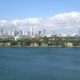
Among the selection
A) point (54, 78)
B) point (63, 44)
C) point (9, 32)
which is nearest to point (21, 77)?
point (54, 78)

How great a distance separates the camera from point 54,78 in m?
8.59

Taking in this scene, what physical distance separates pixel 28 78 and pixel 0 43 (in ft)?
94.5

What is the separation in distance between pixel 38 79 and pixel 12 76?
957 mm

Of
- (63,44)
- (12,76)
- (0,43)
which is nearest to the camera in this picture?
(12,76)

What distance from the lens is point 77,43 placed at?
1415 inches

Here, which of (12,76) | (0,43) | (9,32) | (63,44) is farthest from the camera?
(9,32)

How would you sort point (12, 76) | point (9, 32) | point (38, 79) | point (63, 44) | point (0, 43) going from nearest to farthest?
point (38, 79), point (12, 76), point (63, 44), point (0, 43), point (9, 32)

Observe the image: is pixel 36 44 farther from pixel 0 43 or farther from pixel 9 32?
pixel 9 32

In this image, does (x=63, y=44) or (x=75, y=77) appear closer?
(x=75, y=77)

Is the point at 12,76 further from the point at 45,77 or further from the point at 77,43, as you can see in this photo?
the point at 77,43

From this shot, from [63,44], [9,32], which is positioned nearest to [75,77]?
[63,44]

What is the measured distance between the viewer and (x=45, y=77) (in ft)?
28.7

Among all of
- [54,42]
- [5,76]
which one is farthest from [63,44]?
[5,76]

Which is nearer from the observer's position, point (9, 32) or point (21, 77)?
point (21, 77)
